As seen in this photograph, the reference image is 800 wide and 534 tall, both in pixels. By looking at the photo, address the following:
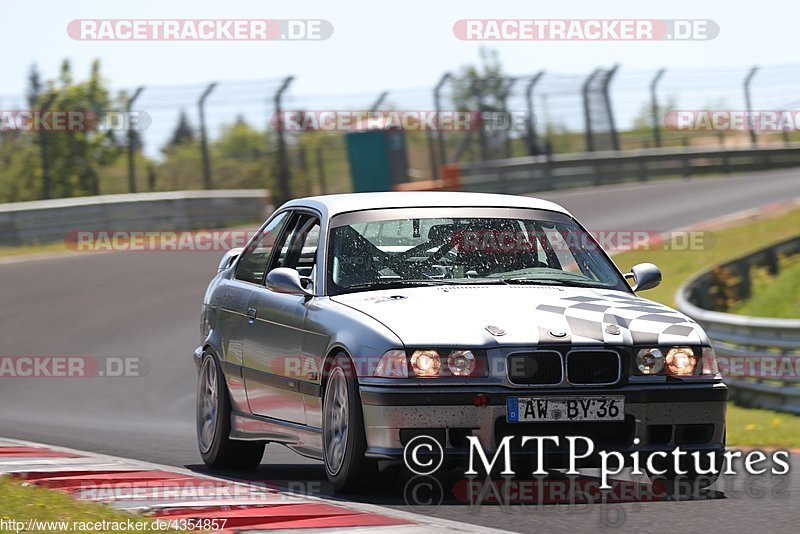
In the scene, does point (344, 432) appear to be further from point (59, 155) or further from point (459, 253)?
point (59, 155)

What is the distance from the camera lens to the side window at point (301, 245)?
8.86m

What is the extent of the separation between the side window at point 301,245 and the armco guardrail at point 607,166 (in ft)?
71.8

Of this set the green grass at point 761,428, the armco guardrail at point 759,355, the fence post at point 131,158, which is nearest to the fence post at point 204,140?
the fence post at point 131,158

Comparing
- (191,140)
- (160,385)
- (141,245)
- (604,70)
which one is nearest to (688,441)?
(160,385)

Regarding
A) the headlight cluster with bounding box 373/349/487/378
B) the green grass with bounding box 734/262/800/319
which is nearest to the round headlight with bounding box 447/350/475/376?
the headlight cluster with bounding box 373/349/487/378

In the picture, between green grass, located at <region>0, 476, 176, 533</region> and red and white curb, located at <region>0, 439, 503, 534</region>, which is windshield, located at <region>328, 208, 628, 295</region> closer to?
red and white curb, located at <region>0, 439, 503, 534</region>

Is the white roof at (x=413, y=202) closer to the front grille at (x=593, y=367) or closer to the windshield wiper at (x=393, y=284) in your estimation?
the windshield wiper at (x=393, y=284)

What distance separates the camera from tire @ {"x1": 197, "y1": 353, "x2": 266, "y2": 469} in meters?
9.34

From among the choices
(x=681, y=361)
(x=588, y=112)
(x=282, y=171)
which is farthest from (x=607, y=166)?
(x=681, y=361)

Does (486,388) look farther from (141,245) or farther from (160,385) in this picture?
(141,245)

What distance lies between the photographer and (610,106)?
3506cm

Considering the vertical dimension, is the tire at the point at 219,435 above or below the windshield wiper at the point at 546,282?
below

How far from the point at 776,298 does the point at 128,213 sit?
1223 cm

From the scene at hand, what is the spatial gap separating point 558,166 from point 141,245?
40.3 feet
